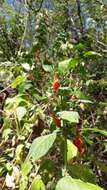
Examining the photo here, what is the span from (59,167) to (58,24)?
546cm

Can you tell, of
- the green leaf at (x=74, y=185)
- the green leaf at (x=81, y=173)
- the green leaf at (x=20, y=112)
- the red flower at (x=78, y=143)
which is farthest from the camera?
the green leaf at (x=20, y=112)

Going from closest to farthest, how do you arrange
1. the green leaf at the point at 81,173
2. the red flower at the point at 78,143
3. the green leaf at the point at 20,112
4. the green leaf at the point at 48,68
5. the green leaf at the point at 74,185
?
the green leaf at the point at 74,185
the green leaf at the point at 81,173
the red flower at the point at 78,143
the green leaf at the point at 20,112
the green leaf at the point at 48,68

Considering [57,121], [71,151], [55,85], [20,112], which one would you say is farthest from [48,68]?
[71,151]

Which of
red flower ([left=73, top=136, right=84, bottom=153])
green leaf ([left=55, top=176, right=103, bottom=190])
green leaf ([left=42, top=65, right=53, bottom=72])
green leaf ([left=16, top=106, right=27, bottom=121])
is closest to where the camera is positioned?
green leaf ([left=55, top=176, right=103, bottom=190])

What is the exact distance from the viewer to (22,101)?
5.37 feet

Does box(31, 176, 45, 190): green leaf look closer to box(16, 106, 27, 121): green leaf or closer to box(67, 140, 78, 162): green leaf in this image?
box(67, 140, 78, 162): green leaf

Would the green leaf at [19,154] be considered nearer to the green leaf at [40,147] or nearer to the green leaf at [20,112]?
the green leaf at [20,112]

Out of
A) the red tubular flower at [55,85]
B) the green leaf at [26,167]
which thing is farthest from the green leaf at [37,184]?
the red tubular flower at [55,85]

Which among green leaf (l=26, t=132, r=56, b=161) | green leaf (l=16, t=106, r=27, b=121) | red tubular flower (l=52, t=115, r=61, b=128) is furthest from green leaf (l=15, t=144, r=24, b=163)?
green leaf (l=26, t=132, r=56, b=161)

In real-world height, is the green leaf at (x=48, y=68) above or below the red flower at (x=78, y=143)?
above

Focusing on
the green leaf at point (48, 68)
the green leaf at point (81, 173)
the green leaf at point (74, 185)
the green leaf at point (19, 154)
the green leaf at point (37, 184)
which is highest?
the green leaf at point (48, 68)

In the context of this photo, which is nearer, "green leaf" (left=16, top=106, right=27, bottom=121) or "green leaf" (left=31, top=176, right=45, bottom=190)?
"green leaf" (left=31, top=176, right=45, bottom=190)

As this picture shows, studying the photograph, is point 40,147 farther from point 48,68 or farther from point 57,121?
point 48,68

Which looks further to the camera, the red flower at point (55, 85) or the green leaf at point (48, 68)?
the green leaf at point (48, 68)
